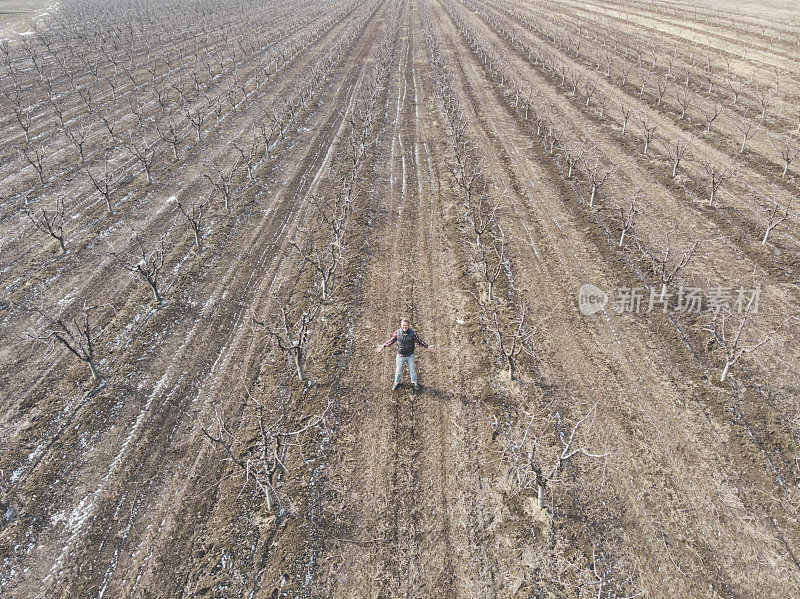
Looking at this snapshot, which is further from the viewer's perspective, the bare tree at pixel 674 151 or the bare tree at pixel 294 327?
the bare tree at pixel 674 151

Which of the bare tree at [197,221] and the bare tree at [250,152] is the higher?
the bare tree at [250,152]

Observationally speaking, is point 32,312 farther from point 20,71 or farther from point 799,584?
point 20,71

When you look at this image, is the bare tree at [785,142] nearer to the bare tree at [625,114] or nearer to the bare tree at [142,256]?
the bare tree at [625,114]

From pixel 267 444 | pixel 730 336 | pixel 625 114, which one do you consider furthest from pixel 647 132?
pixel 267 444

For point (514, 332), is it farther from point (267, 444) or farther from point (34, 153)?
point (34, 153)

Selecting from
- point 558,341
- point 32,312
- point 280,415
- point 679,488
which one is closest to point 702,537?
point 679,488

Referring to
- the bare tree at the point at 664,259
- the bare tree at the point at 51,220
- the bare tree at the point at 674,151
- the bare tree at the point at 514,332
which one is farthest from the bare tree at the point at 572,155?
the bare tree at the point at 51,220
